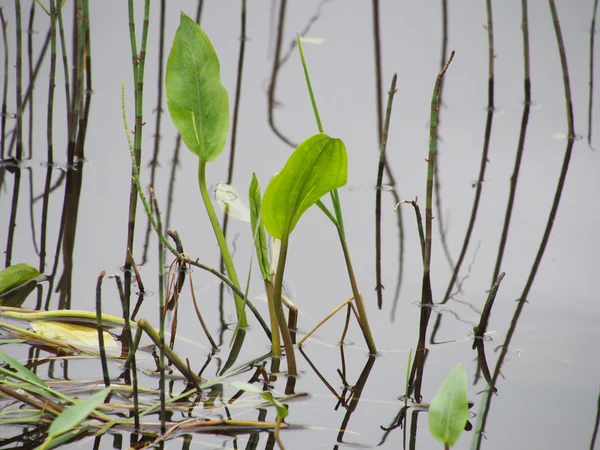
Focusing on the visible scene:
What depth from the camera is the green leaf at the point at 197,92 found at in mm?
706

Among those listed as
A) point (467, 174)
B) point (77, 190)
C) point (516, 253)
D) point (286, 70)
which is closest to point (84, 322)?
point (77, 190)

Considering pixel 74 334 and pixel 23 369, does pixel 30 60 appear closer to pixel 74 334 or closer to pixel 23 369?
pixel 74 334

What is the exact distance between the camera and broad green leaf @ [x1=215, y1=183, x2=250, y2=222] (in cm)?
91

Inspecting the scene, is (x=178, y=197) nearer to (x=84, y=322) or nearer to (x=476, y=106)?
(x=84, y=322)

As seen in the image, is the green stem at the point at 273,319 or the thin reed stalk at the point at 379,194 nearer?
the green stem at the point at 273,319

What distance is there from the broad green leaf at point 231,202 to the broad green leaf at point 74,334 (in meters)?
0.28

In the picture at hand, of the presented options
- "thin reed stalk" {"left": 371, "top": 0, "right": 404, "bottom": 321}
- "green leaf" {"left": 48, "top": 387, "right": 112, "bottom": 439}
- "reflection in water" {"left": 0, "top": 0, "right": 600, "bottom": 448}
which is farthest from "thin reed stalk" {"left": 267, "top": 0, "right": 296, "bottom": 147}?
"green leaf" {"left": 48, "top": 387, "right": 112, "bottom": 439}

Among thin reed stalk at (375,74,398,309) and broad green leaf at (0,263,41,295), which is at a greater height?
thin reed stalk at (375,74,398,309)

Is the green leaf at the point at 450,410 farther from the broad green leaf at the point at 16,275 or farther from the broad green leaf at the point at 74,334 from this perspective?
the broad green leaf at the point at 16,275

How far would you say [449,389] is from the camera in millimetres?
479

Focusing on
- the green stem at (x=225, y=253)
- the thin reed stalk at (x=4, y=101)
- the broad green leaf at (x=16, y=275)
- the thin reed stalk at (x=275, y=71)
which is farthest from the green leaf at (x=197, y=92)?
the thin reed stalk at (x=4, y=101)

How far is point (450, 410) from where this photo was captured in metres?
0.48

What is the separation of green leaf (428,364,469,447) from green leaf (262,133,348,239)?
0.21 m

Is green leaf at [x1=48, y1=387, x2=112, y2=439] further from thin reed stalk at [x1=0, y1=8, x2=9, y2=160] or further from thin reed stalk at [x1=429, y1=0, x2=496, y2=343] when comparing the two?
thin reed stalk at [x1=0, y1=8, x2=9, y2=160]
